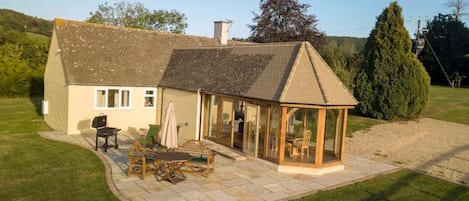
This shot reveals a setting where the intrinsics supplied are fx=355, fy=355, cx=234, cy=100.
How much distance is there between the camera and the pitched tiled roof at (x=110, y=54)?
18.4 metres

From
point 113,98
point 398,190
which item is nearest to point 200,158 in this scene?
point 398,190

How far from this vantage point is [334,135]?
1384 cm

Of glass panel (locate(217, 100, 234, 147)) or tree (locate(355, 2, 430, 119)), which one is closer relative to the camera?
glass panel (locate(217, 100, 234, 147))

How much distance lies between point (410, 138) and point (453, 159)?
155 inches

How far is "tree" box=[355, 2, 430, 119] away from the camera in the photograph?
23.3 m

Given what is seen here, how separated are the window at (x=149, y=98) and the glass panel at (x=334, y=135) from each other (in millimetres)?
10573

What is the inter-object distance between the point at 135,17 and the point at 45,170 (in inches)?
1828

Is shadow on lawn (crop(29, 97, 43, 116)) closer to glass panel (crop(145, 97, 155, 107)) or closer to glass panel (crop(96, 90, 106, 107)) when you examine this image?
glass panel (crop(96, 90, 106, 107))

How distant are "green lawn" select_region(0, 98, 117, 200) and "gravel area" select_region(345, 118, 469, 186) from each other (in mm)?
11436

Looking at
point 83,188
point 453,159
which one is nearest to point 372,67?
point 453,159

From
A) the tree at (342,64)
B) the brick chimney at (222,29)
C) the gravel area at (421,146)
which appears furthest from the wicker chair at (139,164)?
the tree at (342,64)

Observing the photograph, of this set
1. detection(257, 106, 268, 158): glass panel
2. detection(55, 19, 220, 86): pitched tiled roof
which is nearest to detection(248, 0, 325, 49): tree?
detection(55, 19, 220, 86): pitched tiled roof

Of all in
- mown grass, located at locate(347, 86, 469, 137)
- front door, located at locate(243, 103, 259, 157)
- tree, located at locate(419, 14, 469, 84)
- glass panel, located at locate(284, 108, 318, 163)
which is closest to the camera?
glass panel, located at locate(284, 108, 318, 163)

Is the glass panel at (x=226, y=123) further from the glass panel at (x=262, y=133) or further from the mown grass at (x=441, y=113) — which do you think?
the mown grass at (x=441, y=113)
